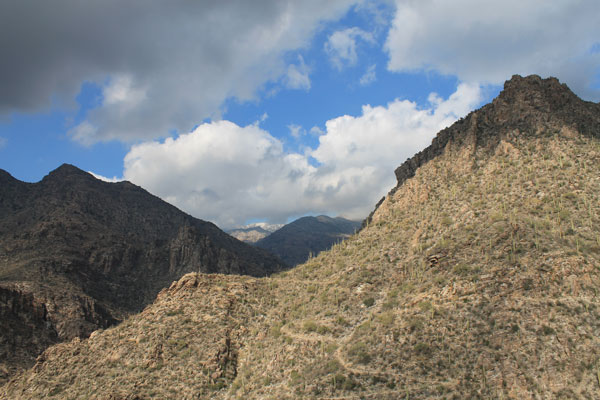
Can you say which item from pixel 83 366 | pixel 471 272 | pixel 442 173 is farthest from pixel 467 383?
pixel 83 366

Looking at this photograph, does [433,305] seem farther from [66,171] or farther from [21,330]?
[66,171]

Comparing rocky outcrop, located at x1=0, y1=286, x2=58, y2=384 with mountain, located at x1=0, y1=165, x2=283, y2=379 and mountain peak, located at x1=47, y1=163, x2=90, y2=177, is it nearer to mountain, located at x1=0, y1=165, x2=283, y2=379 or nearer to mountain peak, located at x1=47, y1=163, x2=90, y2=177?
mountain, located at x1=0, y1=165, x2=283, y2=379

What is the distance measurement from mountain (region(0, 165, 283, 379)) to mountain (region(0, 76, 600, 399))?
28.6m

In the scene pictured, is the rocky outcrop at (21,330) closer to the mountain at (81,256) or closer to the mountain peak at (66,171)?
the mountain at (81,256)

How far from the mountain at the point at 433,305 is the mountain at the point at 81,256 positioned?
28649 millimetres

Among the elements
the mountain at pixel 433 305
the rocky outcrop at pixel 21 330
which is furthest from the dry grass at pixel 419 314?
the rocky outcrop at pixel 21 330

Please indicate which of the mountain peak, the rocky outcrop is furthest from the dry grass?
the mountain peak

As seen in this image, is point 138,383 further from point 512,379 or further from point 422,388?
point 512,379

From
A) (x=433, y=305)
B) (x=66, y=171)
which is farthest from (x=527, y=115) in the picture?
(x=66, y=171)

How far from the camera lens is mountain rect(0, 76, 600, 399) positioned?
28859mm

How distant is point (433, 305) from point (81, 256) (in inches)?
4026

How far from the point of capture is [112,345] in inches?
1834

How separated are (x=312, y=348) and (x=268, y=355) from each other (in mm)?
5523

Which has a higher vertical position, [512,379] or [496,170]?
[496,170]
